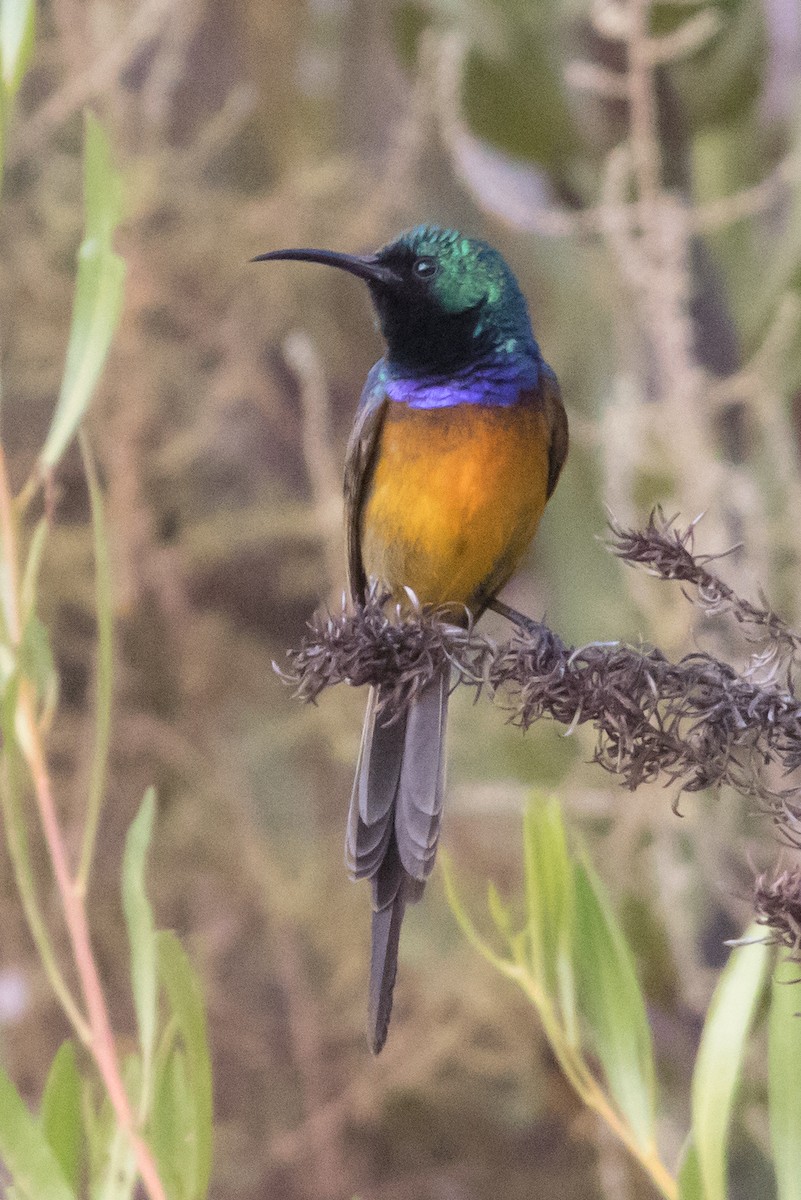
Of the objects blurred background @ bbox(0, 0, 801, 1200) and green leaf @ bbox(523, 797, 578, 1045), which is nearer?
green leaf @ bbox(523, 797, 578, 1045)

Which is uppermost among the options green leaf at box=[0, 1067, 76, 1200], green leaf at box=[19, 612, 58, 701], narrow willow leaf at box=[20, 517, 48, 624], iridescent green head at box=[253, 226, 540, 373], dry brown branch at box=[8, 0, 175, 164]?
dry brown branch at box=[8, 0, 175, 164]

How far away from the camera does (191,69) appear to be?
297 cm

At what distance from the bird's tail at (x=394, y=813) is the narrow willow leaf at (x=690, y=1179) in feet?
0.71

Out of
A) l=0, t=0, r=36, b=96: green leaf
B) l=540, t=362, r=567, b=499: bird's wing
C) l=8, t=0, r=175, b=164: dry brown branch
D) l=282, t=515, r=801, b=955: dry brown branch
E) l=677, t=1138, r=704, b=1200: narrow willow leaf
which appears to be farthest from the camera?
l=8, t=0, r=175, b=164: dry brown branch

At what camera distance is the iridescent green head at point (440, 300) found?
54.3 inches

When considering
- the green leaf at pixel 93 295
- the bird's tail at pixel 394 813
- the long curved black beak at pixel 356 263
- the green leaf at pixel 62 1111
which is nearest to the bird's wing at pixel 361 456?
the long curved black beak at pixel 356 263

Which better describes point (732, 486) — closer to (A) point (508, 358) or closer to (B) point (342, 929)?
(A) point (508, 358)

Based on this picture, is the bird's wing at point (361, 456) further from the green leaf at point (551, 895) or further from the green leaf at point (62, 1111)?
the green leaf at point (62, 1111)

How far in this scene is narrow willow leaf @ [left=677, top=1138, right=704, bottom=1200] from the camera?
0.81 m

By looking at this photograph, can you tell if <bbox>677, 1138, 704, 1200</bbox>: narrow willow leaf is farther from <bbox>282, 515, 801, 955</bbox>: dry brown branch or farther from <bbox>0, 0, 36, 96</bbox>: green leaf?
<bbox>0, 0, 36, 96</bbox>: green leaf

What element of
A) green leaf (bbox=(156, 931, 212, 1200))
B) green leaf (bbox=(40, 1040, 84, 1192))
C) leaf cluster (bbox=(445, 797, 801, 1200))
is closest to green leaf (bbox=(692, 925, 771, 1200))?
leaf cluster (bbox=(445, 797, 801, 1200))

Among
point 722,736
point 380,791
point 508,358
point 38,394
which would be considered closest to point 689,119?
point 508,358

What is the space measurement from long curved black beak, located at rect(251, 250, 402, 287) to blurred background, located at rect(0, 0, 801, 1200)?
493 millimetres

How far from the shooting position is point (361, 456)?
1.44m
